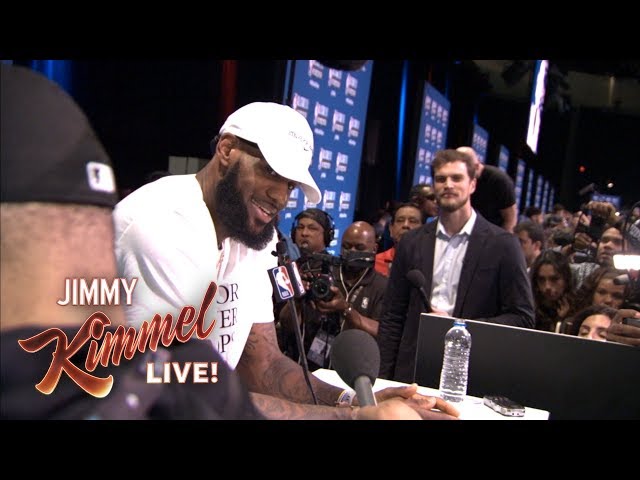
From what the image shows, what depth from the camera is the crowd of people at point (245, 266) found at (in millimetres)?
1559

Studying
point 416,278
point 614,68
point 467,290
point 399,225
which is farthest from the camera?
point 614,68

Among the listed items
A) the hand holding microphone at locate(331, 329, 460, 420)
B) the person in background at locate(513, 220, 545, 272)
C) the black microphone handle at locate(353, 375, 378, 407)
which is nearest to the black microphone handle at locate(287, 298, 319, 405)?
the hand holding microphone at locate(331, 329, 460, 420)

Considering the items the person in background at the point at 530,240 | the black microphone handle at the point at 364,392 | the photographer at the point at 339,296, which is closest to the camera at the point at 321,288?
the photographer at the point at 339,296

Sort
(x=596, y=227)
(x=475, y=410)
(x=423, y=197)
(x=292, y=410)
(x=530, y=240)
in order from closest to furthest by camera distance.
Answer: (x=292, y=410) → (x=475, y=410) → (x=423, y=197) → (x=596, y=227) → (x=530, y=240)

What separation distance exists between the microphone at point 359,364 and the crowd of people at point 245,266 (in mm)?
80

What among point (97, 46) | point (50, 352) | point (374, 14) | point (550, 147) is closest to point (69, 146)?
point (50, 352)

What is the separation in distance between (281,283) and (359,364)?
1.12 meters

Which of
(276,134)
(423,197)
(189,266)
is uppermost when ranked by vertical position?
(276,134)

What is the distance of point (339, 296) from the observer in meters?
2.88

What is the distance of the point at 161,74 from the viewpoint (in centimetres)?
251

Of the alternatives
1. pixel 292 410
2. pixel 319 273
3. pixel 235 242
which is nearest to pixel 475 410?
pixel 292 410

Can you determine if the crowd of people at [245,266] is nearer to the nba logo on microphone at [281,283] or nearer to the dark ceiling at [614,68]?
the nba logo on microphone at [281,283]

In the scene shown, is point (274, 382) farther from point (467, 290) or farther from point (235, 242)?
point (467, 290)

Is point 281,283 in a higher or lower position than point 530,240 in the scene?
lower
